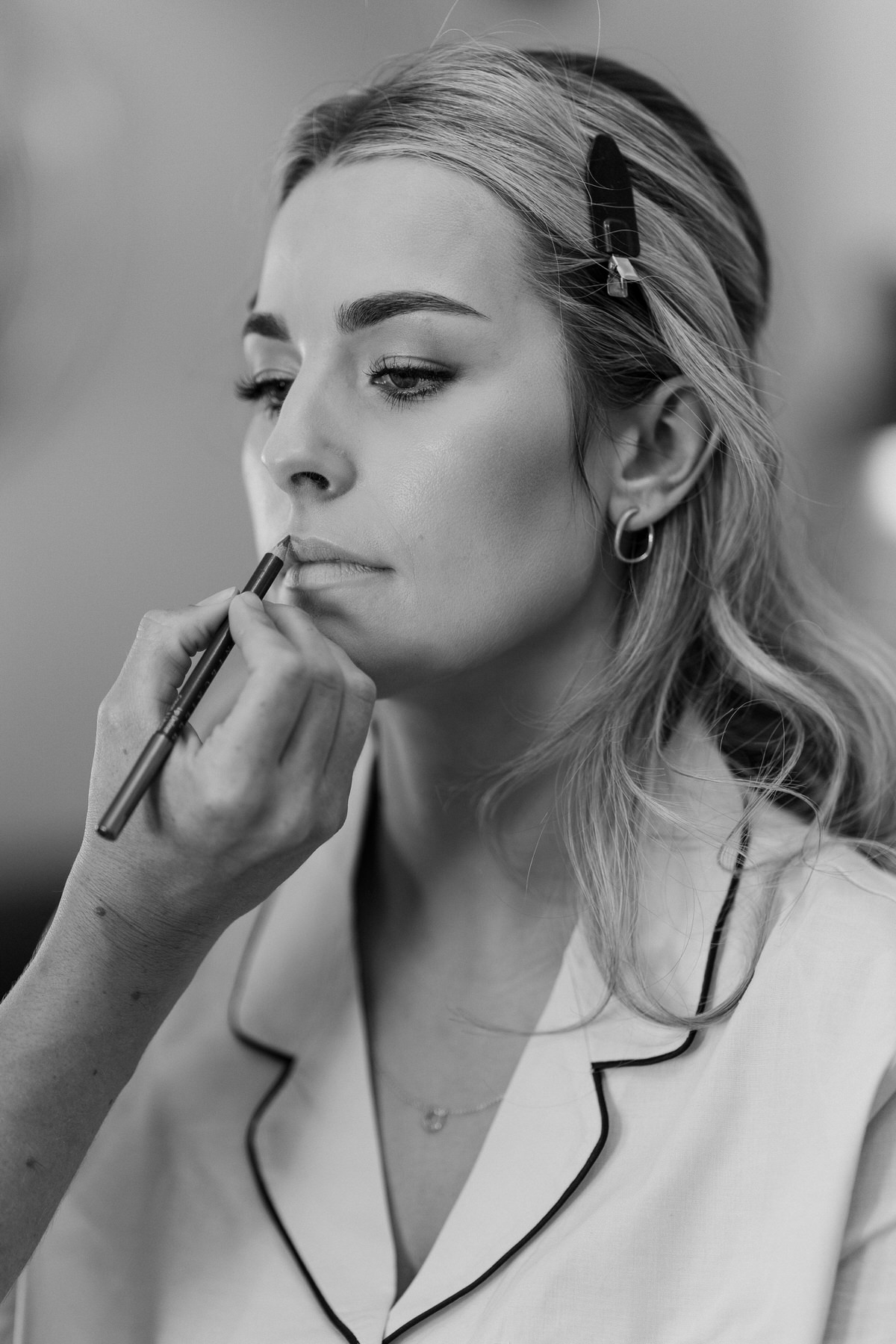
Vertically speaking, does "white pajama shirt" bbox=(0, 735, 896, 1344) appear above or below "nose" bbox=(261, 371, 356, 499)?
below

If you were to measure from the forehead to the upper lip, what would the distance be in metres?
0.21

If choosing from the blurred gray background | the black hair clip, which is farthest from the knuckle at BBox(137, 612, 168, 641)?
the blurred gray background

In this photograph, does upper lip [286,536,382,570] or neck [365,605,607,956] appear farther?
neck [365,605,607,956]

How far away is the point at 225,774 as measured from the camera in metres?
0.76

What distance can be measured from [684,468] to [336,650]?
455mm

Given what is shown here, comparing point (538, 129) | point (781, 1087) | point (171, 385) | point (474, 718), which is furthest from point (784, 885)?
point (171, 385)

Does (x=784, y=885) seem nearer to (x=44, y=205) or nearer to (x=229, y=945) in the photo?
(x=229, y=945)

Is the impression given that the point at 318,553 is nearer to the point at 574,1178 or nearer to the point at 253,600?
the point at 253,600

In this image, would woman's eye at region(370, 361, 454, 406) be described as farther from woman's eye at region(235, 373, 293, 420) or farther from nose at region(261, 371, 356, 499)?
woman's eye at region(235, 373, 293, 420)

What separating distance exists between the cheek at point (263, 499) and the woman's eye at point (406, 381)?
123mm

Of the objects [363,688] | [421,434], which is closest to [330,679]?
[363,688]

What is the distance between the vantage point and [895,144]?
1808 millimetres

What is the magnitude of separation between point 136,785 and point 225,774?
0.06 metres

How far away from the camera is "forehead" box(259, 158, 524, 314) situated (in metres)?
0.99
